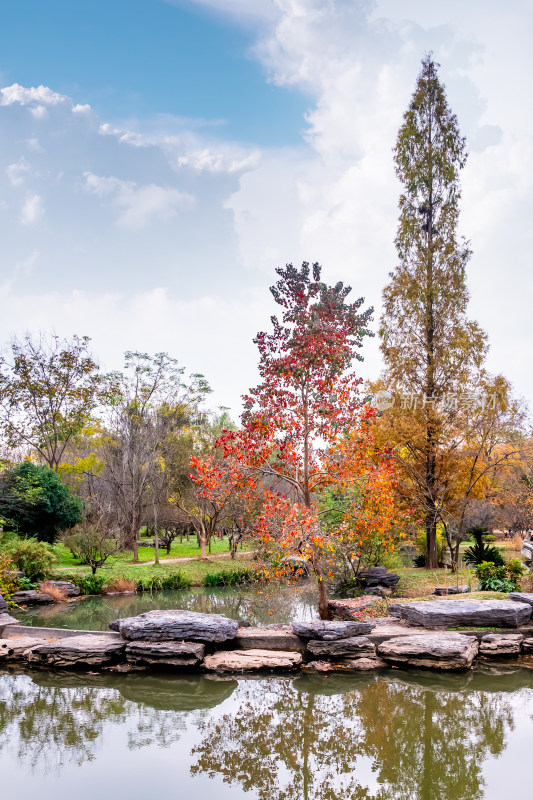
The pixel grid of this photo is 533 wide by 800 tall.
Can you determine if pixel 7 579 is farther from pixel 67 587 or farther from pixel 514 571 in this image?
pixel 514 571

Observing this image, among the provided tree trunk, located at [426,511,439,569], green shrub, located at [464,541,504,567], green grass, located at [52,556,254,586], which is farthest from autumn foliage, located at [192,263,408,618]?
green grass, located at [52,556,254,586]

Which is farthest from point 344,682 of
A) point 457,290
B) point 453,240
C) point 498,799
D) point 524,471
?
point 524,471

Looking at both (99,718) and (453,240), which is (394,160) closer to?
(453,240)

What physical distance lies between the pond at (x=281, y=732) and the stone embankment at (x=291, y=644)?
28 cm

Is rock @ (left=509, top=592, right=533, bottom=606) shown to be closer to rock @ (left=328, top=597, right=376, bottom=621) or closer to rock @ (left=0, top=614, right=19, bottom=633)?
rock @ (left=328, top=597, right=376, bottom=621)

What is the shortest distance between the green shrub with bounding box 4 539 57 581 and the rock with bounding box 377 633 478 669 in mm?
10379

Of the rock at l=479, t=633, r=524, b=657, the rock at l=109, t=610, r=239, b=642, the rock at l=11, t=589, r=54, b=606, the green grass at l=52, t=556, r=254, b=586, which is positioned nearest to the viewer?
the rock at l=109, t=610, r=239, b=642

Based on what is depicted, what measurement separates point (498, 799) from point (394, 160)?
Answer: 55.5ft

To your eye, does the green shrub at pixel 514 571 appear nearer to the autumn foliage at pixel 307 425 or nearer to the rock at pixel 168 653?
the autumn foliage at pixel 307 425

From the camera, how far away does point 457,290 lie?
15977 millimetres

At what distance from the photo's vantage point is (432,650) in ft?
24.8

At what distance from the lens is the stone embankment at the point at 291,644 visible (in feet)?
25.2

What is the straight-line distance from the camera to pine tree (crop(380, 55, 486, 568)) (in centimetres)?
1559

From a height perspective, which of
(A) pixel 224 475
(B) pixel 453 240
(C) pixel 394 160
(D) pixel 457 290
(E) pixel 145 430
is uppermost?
(C) pixel 394 160
